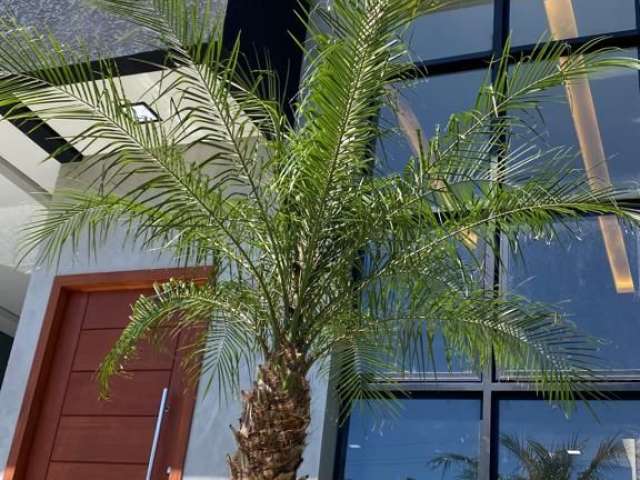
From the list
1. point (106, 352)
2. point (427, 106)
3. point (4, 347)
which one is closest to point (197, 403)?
point (106, 352)

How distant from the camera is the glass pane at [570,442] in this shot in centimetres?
411

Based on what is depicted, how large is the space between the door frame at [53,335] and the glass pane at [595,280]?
1.94 m

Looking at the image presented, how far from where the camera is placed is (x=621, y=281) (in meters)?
4.48

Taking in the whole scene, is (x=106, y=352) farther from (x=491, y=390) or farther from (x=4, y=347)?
(x=4, y=347)

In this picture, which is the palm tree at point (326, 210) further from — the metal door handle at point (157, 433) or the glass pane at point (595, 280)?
the metal door handle at point (157, 433)

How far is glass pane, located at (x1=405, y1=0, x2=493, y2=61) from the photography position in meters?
5.59

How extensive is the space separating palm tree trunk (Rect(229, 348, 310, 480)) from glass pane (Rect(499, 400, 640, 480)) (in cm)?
127

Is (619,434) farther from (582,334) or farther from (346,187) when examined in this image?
(346,187)

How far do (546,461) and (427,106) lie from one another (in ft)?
7.56

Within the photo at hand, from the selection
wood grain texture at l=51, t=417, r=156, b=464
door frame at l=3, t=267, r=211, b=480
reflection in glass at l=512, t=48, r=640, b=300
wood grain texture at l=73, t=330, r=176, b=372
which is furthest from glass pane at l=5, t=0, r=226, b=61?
wood grain texture at l=51, t=417, r=156, b=464

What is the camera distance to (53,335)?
5.76 metres

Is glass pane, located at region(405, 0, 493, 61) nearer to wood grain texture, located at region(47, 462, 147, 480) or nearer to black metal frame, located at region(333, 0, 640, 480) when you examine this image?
black metal frame, located at region(333, 0, 640, 480)

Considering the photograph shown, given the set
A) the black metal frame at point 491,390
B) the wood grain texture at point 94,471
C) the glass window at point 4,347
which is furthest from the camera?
the glass window at point 4,347

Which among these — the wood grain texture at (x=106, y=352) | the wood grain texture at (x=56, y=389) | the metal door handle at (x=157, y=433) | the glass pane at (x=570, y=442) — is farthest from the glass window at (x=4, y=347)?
the glass pane at (x=570, y=442)
